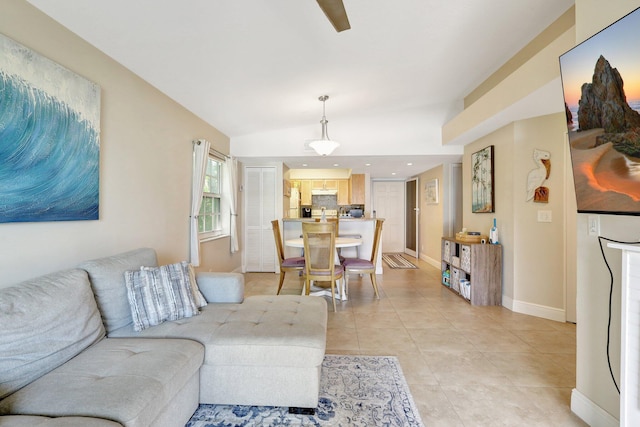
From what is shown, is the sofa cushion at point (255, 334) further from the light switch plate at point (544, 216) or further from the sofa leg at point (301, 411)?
A: the light switch plate at point (544, 216)

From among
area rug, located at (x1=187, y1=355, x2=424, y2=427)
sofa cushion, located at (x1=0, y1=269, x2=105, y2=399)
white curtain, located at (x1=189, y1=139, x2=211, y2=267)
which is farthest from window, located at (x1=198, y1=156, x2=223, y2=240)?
area rug, located at (x1=187, y1=355, x2=424, y2=427)

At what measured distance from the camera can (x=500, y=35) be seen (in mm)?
2576

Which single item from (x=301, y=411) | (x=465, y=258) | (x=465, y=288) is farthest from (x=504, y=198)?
(x=301, y=411)

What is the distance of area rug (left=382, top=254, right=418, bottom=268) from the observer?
19.3 ft

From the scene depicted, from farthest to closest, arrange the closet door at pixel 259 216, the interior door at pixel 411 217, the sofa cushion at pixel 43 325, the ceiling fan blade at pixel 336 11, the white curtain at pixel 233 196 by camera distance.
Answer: the interior door at pixel 411 217
the closet door at pixel 259 216
the white curtain at pixel 233 196
the ceiling fan blade at pixel 336 11
the sofa cushion at pixel 43 325

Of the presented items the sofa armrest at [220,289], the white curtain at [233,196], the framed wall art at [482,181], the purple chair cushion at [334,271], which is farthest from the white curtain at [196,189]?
the framed wall art at [482,181]

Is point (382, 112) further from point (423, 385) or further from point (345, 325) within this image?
point (423, 385)

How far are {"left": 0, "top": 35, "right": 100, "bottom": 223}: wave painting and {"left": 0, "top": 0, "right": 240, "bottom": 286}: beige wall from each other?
9cm

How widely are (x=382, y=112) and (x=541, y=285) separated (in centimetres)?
302

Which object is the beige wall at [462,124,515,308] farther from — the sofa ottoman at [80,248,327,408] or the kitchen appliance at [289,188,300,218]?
the kitchen appliance at [289,188,300,218]

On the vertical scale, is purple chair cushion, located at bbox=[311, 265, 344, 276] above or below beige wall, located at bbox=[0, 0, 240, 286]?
below

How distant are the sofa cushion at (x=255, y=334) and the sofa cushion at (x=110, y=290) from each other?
7 centimetres

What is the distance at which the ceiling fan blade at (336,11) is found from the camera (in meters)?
1.42

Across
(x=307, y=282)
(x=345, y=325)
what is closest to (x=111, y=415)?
(x=345, y=325)
